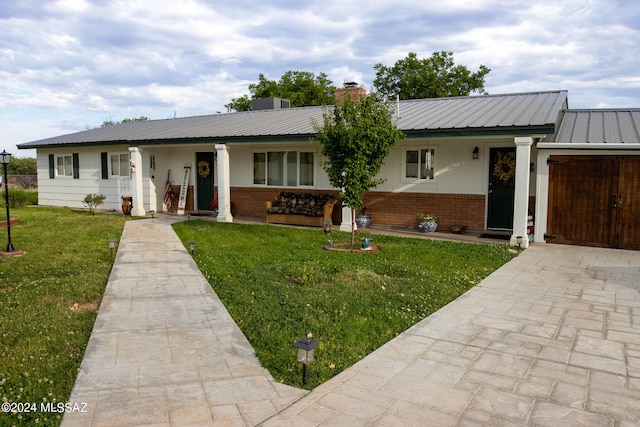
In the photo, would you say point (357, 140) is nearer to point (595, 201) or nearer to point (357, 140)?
point (357, 140)

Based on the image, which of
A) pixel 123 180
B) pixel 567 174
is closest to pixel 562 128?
pixel 567 174

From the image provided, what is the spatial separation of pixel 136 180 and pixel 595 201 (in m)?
13.0

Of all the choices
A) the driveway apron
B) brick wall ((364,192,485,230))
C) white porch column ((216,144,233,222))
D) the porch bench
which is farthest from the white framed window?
the driveway apron

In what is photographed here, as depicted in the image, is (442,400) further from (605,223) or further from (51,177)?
(51,177)

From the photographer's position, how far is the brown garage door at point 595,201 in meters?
9.88

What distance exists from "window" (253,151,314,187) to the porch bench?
52cm

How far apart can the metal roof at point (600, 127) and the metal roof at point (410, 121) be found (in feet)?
1.83

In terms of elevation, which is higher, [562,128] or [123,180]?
[562,128]

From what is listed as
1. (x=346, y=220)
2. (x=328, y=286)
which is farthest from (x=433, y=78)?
(x=328, y=286)

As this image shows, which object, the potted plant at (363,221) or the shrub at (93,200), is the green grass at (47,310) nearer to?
the shrub at (93,200)

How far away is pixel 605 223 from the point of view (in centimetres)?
1012

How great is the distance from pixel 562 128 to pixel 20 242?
12.3m

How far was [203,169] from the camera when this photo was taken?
16.6 m

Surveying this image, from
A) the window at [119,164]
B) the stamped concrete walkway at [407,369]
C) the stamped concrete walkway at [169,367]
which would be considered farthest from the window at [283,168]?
the stamped concrete walkway at [407,369]
